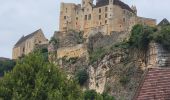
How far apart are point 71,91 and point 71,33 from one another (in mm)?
62908

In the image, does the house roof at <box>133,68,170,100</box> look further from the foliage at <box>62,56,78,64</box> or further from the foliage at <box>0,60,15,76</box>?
the foliage at <box>0,60,15,76</box>

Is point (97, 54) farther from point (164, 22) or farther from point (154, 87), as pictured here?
point (154, 87)

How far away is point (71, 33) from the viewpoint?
90.2 metres

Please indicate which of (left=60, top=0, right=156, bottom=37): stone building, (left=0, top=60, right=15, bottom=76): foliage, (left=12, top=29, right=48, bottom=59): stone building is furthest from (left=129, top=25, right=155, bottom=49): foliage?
(left=12, top=29, right=48, bottom=59): stone building

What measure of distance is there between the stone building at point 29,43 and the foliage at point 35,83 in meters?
70.3

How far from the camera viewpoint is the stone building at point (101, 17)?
8675 cm

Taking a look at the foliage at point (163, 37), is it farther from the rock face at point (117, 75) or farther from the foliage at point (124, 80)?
the foliage at point (124, 80)

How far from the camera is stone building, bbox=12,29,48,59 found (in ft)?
326

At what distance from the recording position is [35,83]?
26766 mm

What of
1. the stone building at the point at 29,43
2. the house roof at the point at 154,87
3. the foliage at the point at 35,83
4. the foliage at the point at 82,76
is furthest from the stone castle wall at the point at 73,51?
the house roof at the point at 154,87

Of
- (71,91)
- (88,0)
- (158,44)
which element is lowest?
(71,91)

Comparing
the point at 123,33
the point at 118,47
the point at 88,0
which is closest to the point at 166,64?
the point at 118,47

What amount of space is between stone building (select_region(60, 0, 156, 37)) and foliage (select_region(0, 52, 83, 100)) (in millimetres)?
57015

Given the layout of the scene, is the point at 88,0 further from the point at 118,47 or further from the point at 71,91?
the point at 71,91
